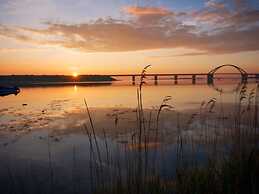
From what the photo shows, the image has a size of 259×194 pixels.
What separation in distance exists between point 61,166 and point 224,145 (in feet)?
15.2

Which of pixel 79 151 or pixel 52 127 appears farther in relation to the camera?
pixel 52 127

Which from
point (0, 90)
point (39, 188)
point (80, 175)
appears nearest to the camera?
point (39, 188)

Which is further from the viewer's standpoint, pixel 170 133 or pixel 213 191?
pixel 170 133

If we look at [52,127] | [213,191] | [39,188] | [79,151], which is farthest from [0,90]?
[213,191]

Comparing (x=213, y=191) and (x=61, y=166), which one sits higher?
(x=213, y=191)

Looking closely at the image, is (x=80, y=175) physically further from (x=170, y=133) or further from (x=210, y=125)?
(x=210, y=125)

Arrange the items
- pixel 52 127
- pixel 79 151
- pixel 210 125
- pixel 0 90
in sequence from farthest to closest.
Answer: pixel 0 90 → pixel 52 127 → pixel 210 125 → pixel 79 151

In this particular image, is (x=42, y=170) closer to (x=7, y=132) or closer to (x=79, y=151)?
(x=79, y=151)

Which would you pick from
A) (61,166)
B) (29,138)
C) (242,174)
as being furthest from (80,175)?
(29,138)

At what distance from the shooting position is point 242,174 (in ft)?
15.3

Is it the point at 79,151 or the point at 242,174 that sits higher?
the point at 242,174

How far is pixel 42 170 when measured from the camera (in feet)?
24.6

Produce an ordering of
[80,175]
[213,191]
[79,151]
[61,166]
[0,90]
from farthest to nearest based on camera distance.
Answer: [0,90] < [79,151] < [61,166] < [80,175] < [213,191]

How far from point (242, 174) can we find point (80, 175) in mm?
3976
